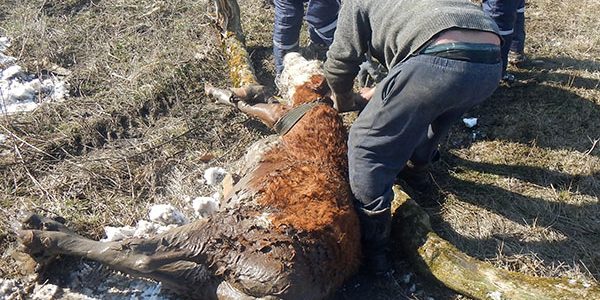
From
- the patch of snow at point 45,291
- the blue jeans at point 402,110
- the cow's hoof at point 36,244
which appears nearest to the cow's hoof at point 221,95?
the blue jeans at point 402,110

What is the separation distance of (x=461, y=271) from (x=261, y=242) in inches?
51.7

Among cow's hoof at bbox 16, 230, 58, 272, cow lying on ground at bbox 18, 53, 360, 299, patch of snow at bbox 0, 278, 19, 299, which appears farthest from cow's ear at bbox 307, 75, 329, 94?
patch of snow at bbox 0, 278, 19, 299

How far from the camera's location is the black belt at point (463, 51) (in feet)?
9.84

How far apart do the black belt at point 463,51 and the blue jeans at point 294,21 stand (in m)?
2.45

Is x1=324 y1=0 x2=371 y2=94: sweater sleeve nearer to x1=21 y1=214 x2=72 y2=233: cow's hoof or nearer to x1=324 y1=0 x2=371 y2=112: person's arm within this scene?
x1=324 y1=0 x2=371 y2=112: person's arm

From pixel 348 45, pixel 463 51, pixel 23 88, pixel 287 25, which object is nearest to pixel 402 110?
pixel 463 51

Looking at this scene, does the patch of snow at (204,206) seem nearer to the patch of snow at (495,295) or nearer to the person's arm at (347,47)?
the person's arm at (347,47)

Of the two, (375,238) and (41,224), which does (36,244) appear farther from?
(375,238)

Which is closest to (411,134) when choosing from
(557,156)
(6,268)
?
(557,156)

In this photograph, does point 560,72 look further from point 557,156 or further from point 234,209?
point 234,209

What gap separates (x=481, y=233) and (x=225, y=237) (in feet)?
6.59

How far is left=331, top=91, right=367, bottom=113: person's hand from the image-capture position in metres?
3.98

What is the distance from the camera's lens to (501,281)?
129 inches

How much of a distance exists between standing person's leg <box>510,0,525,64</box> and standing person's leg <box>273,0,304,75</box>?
2.21m
